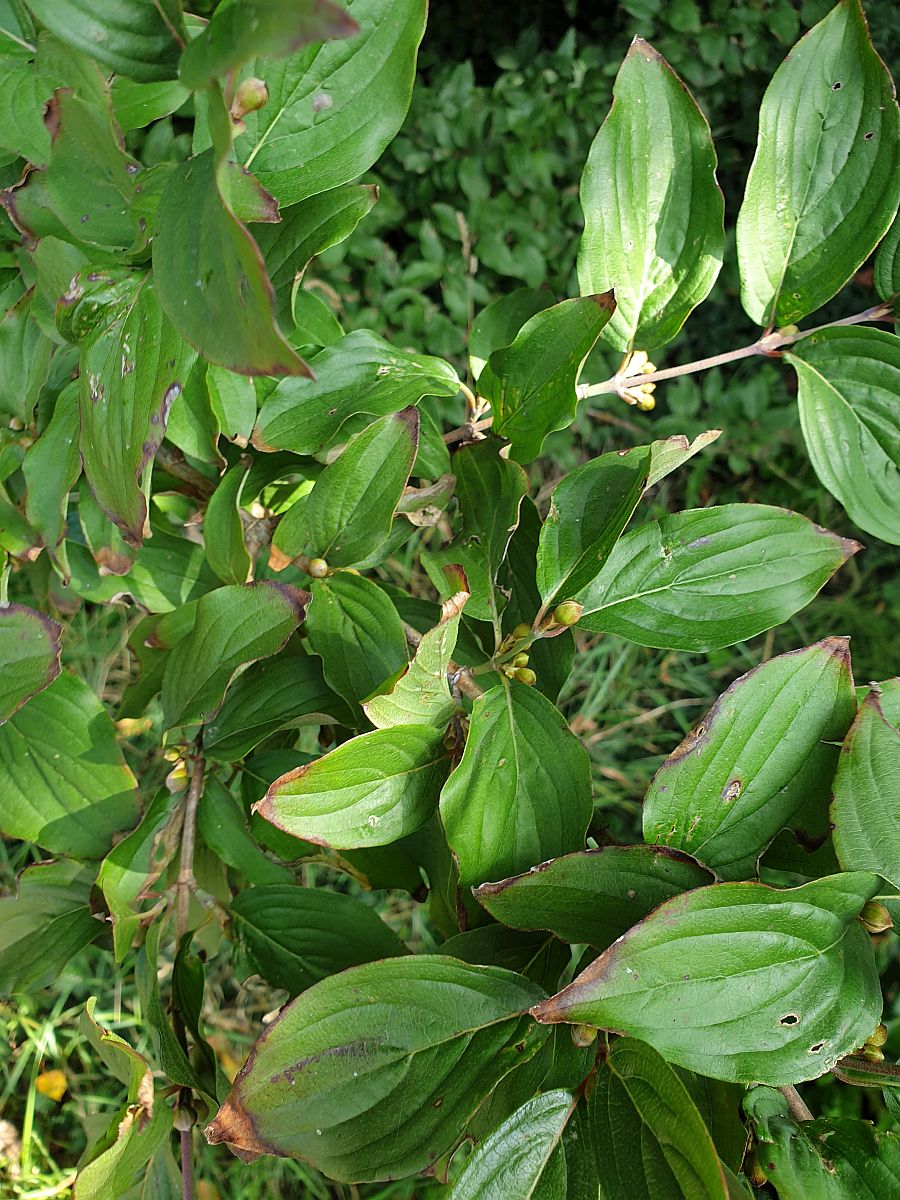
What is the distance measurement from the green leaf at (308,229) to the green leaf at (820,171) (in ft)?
1.22

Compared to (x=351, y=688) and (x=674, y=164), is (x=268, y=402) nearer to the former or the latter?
(x=351, y=688)

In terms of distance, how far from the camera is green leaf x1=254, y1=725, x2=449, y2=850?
65 centimetres

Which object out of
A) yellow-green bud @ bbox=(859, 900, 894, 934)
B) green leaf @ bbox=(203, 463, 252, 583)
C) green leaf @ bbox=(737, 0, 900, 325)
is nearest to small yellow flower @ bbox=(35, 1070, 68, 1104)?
green leaf @ bbox=(203, 463, 252, 583)

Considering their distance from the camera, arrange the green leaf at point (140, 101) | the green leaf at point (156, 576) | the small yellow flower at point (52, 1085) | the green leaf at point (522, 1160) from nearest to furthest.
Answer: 1. the green leaf at point (522, 1160)
2. the green leaf at point (140, 101)
3. the green leaf at point (156, 576)
4. the small yellow flower at point (52, 1085)

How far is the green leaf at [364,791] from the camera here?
2.13ft

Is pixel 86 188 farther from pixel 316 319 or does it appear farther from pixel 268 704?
pixel 268 704

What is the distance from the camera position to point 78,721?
0.82 meters

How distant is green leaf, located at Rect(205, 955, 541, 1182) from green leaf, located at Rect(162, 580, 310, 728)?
0.26 m

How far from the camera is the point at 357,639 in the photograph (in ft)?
2.58

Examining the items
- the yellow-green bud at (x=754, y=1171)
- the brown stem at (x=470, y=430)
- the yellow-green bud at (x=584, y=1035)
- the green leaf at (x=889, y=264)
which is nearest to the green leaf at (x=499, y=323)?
the brown stem at (x=470, y=430)

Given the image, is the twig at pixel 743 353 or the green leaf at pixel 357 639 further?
the twig at pixel 743 353

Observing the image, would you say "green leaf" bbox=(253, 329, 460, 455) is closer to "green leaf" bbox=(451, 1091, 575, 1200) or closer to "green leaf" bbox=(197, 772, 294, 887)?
"green leaf" bbox=(197, 772, 294, 887)

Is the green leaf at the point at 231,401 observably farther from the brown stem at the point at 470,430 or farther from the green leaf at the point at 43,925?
the green leaf at the point at 43,925

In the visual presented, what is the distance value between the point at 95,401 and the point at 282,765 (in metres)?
0.41
